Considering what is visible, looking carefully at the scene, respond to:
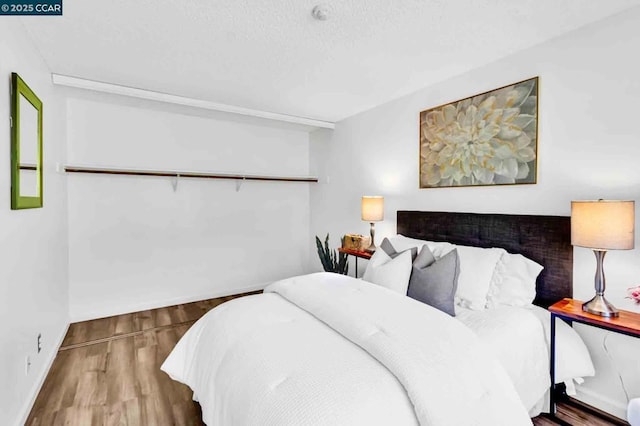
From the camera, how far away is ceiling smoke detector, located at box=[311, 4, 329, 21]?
1.78 metres

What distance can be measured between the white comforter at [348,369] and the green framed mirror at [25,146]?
50.8 inches

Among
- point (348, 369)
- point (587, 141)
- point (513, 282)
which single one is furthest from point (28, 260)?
point (587, 141)

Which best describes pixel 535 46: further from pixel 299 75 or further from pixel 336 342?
pixel 336 342

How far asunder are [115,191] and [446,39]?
137 inches

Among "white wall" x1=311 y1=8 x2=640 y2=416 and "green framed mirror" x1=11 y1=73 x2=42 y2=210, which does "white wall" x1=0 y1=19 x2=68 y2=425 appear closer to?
"green framed mirror" x1=11 y1=73 x2=42 y2=210

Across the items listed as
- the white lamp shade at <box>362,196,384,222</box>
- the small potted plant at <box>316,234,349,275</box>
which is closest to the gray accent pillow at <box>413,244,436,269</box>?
the white lamp shade at <box>362,196,384,222</box>

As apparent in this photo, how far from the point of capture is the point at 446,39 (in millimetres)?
2133

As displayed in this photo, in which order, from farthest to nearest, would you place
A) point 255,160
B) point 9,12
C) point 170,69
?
point 255,160
point 170,69
point 9,12

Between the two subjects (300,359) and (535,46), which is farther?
(535,46)

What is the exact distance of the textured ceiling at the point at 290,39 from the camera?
5.91ft

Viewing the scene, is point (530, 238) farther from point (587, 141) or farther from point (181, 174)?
point (181, 174)

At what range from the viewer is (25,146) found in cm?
186

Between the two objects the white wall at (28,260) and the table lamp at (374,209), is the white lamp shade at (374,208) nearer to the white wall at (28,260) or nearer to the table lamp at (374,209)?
the table lamp at (374,209)

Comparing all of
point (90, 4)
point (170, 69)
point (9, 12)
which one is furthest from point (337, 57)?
point (9, 12)
